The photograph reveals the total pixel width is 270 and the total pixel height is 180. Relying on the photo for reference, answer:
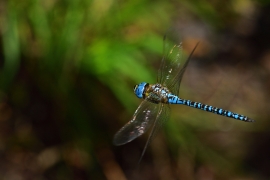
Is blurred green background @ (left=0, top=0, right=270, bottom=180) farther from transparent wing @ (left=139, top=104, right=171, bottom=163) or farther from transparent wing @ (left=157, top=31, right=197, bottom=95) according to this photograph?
transparent wing @ (left=139, top=104, right=171, bottom=163)

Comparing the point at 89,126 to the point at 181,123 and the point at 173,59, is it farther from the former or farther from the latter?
the point at 173,59

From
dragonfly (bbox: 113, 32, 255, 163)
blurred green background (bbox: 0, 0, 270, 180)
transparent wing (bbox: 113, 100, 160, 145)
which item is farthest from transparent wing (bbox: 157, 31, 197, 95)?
blurred green background (bbox: 0, 0, 270, 180)

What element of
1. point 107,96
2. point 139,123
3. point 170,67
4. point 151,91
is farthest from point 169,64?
point 107,96

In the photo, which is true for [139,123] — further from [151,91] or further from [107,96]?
[107,96]

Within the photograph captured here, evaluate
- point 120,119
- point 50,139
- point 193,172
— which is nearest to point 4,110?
point 50,139

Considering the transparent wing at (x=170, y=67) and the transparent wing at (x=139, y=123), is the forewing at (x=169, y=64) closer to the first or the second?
the transparent wing at (x=170, y=67)

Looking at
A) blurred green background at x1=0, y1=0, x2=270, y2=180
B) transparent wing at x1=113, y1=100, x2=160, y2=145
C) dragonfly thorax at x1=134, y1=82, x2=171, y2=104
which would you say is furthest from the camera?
blurred green background at x1=0, y1=0, x2=270, y2=180
